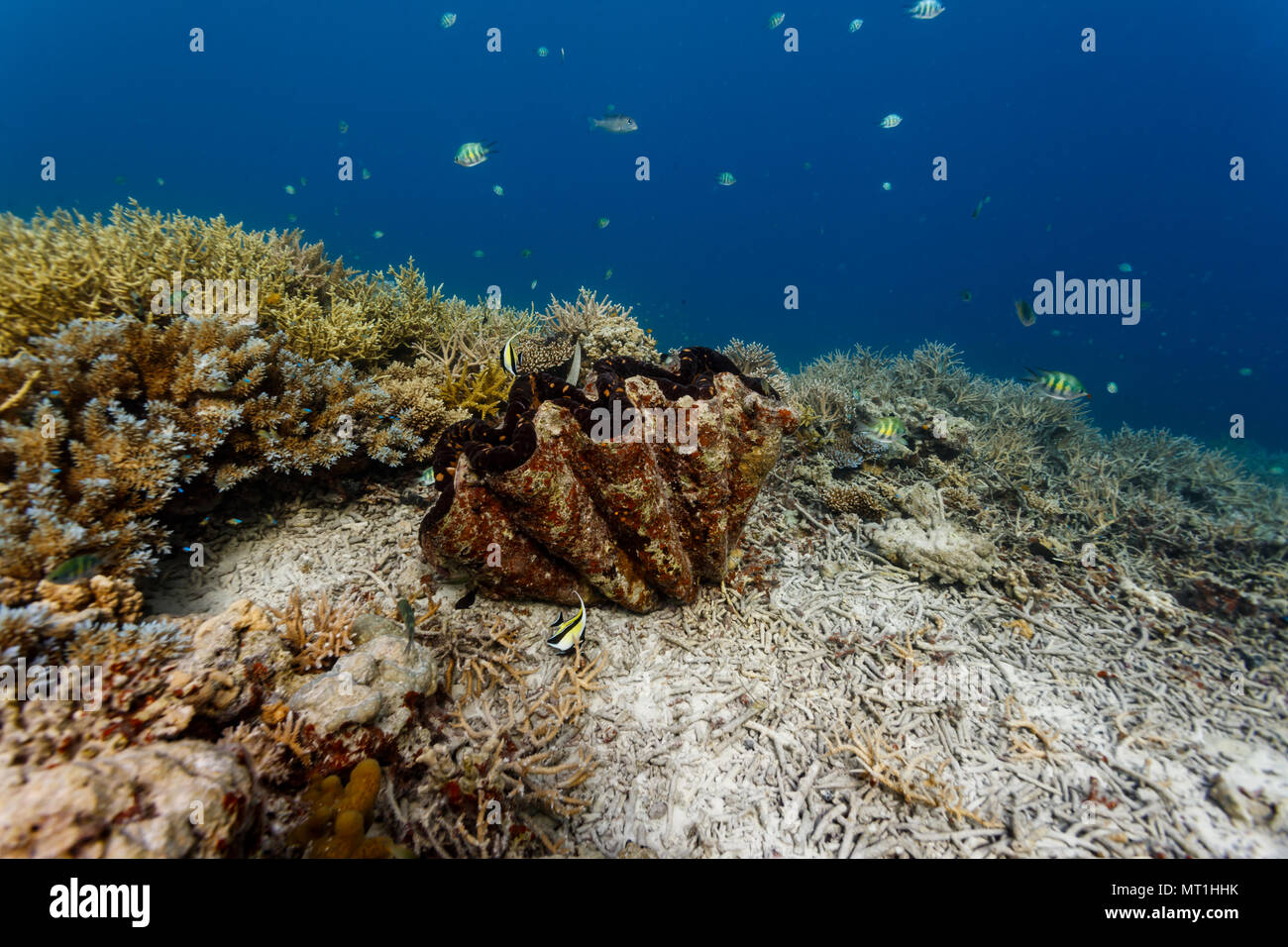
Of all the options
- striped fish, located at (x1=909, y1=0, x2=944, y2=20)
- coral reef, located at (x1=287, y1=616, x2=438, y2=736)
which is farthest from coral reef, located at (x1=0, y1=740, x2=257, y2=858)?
striped fish, located at (x1=909, y1=0, x2=944, y2=20)

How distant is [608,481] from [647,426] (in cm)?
49

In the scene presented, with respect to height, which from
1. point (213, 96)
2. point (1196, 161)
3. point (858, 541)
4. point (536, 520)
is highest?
point (213, 96)

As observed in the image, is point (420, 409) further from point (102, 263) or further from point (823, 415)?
point (823, 415)

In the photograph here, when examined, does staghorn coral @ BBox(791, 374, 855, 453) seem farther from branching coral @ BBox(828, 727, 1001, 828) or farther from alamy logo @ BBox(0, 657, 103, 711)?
alamy logo @ BBox(0, 657, 103, 711)

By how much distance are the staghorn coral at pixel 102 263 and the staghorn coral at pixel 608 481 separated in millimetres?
3180

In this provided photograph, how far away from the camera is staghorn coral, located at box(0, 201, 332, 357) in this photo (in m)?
3.59

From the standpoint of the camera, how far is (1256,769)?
3305mm

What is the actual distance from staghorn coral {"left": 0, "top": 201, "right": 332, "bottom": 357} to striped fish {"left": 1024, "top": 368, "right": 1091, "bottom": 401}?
9204 mm

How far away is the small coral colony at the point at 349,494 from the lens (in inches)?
93.0

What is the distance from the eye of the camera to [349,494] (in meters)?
4.53
